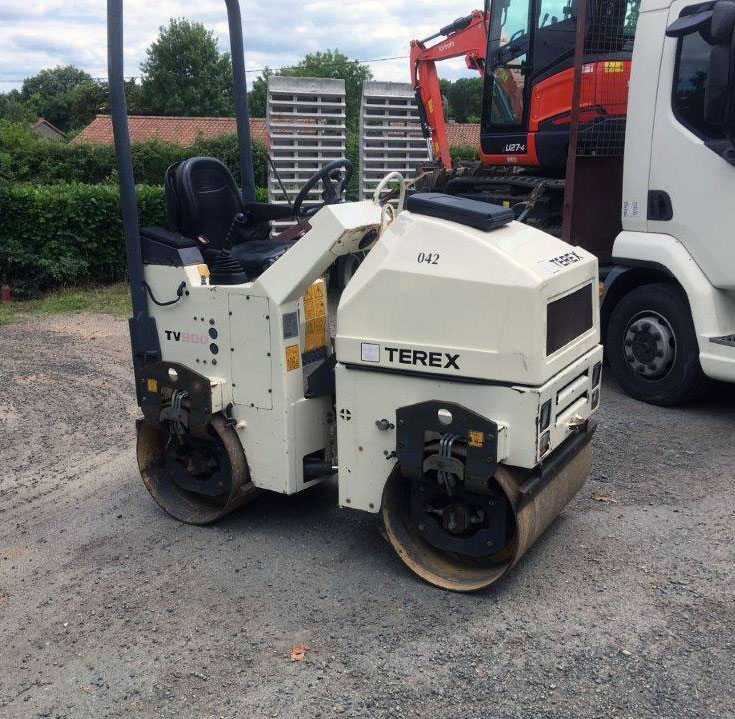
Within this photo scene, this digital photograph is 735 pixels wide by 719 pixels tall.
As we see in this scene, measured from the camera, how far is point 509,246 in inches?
135

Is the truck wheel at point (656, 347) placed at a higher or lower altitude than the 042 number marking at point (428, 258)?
lower

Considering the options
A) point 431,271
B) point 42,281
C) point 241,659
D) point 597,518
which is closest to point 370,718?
point 241,659

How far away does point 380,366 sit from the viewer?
3.54 metres

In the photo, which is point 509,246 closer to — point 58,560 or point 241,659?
point 241,659

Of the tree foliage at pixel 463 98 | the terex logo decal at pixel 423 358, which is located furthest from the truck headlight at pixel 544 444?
the tree foliage at pixel 463 98

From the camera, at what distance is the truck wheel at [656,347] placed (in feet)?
19.5

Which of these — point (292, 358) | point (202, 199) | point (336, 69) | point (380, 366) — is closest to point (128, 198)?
point (202, 199)

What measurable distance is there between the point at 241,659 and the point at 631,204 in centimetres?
453

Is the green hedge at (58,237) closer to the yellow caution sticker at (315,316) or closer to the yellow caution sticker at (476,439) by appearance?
the yellow caution sticker at (315,316)

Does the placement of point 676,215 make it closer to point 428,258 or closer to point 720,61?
point 720,61

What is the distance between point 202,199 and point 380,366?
1717 mm

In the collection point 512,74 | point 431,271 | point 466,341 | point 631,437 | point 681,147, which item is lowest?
point 631,437

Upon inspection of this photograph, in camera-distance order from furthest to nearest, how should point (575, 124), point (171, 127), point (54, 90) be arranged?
point (54, 90), point (171, 127), point (575, 124)

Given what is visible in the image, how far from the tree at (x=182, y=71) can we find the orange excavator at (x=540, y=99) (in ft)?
158
